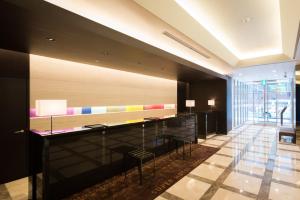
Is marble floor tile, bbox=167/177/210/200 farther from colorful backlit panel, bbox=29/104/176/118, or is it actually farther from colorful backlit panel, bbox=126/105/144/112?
colorful backlit panel, bbox=126/105/144/112

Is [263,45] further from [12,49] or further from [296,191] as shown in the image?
[12,49]

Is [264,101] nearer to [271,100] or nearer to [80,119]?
[271,100]

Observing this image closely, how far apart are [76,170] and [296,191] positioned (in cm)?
378

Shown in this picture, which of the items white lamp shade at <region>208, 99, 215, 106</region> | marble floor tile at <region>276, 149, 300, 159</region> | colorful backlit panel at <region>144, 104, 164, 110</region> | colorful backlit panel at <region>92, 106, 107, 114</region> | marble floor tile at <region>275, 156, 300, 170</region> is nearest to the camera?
marble floor tile at <region>275, 156, 300, 170</region>

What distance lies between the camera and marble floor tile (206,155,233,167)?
13.6ft

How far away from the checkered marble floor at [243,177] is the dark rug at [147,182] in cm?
16

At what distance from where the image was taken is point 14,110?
342 centimetres

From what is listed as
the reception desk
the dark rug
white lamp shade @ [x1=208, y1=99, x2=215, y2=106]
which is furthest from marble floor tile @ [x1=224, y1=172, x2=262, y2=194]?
white lamp shade @ [x1=208, y1=99, x2=215, y2=106]

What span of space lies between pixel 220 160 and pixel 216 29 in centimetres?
337

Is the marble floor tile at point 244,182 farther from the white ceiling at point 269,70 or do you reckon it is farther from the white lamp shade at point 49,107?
the white ceiling at point 269,70

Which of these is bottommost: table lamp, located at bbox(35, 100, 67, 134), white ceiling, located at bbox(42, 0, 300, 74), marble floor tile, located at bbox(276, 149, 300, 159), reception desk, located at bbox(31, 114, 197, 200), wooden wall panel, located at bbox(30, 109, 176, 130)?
marble floor tile, located at bbox(276, 149, 300, 159)

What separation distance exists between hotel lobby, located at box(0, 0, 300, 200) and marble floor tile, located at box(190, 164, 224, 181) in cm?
2

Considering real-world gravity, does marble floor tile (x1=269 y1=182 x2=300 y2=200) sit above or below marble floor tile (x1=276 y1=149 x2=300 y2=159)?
above

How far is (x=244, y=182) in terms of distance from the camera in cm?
319
